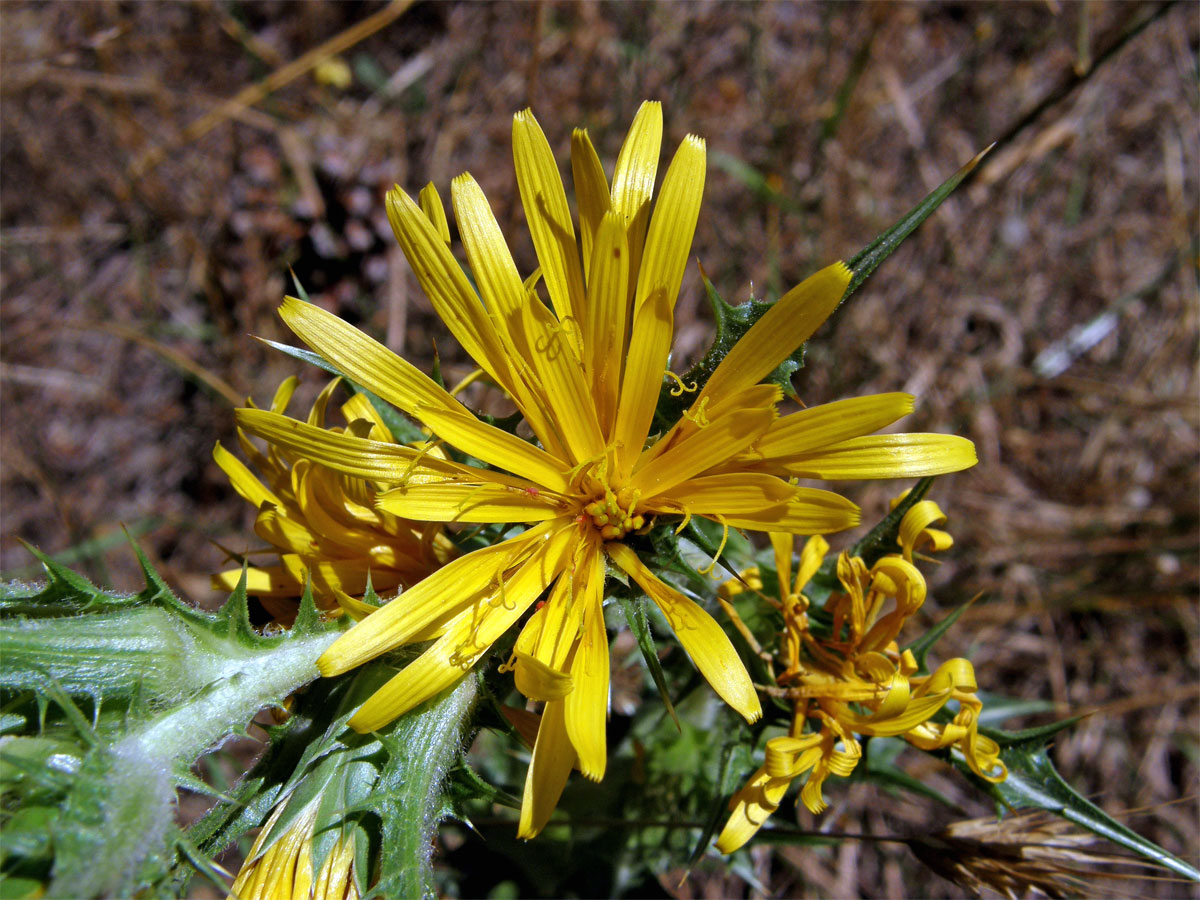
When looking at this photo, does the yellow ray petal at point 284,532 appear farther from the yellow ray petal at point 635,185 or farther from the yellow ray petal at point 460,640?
the yellow ray petal at point 635,185

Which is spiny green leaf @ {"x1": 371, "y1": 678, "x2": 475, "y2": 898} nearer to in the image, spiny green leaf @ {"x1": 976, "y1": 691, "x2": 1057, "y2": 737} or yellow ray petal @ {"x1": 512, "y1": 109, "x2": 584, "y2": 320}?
yellow ray petal @ {"x1": 512, "y1": 109, "x2": 584, "y2": 320}

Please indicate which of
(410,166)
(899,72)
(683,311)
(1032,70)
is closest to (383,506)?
(683,311)

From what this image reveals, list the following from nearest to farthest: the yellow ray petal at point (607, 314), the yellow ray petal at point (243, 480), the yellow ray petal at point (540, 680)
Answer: the yellow ray petal at point (540, 680), the yellow ray petal at point (607, 314), the yellow ray petal at point (243, 480)

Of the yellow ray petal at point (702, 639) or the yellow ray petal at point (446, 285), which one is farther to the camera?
the yellow ray petal at point (446, 285)

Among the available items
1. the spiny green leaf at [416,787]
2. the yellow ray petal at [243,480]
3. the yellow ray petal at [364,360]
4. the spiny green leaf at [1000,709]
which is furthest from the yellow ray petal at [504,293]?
the spiny green leaf at [1000,709]

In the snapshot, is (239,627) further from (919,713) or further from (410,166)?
(410,166)

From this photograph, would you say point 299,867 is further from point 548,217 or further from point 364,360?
point 548,217

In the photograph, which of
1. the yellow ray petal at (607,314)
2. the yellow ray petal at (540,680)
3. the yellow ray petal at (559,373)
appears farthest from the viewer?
the yellow ray petal at (559,373)
